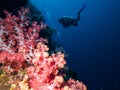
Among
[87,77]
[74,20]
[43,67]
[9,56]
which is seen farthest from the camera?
[87,77]

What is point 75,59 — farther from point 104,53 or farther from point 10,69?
point 10,69

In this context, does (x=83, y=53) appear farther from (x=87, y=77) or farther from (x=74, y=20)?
(x=74, y=20)

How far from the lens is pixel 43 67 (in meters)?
3.96

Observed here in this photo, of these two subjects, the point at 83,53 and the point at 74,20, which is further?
the point at 83,53

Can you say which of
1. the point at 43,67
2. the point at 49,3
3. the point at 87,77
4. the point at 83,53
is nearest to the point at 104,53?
the point at 83,53

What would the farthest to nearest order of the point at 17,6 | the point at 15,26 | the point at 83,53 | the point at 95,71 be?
the point at 83,53, the point at 95,71, the point at 17,6, the point at 15,26

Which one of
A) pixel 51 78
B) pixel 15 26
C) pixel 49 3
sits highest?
pixel 49 3

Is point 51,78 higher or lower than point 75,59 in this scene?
lower

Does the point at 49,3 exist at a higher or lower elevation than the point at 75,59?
higher

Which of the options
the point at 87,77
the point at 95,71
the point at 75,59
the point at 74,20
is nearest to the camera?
the point at 74,20

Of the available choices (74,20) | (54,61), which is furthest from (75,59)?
(54,61)

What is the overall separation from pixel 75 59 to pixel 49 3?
132 metres

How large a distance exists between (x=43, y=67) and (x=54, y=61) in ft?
0.85

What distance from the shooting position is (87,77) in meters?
42.0
